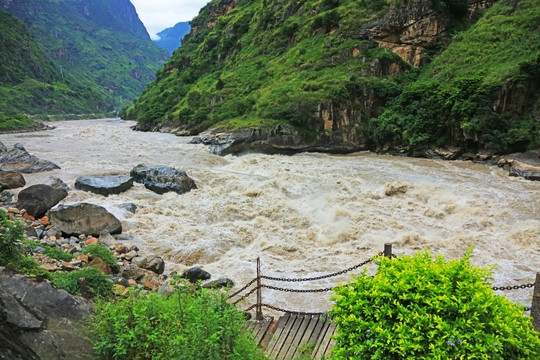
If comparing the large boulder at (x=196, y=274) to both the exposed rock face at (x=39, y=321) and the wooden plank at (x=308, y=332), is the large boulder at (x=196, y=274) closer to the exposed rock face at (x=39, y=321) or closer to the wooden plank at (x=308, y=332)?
the wooden plank at (x=308, y=332)

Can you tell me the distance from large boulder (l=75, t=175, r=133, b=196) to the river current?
0.46 meters

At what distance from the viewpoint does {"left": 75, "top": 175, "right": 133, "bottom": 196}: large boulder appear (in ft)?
51.9

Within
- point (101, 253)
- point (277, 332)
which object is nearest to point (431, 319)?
point (277, 332)

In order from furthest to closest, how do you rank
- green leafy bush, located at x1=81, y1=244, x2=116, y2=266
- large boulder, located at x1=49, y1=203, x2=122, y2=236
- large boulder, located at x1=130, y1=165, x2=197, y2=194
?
large boulder, located at x1=130, y1=165, x2=197, y2=194 → large boulder, located at x1=49, y1=203, x2=122, y2=236 → green leafy bush, located at x1=81, y1=244, x2=116, y2=266

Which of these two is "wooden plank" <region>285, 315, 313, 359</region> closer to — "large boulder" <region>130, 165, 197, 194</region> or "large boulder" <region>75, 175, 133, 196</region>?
"large boulder" <region>130, 165, 197, 194</region>

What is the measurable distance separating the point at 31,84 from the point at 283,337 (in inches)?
4362

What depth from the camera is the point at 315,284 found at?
30.2 feet

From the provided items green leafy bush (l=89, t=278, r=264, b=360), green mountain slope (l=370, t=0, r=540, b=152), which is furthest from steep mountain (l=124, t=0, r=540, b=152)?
green leafy bush (l=89, t=278, r=264, b=360)

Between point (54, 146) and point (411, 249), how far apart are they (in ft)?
107

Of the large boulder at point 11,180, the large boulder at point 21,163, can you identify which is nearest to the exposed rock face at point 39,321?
the large boulder at point 11,180

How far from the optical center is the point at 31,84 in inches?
3514

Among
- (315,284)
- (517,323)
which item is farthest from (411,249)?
(517,323)

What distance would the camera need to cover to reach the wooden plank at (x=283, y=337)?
5520mm

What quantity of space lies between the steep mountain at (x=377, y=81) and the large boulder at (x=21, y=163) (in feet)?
45.4
